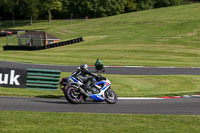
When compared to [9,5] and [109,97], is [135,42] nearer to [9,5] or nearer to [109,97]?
[109,97]

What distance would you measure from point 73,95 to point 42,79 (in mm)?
4464

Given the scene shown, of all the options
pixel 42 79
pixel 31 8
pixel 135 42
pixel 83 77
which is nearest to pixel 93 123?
pixel 83 77

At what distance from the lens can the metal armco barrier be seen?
1783cm

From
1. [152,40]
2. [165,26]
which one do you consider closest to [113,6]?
[165,26]

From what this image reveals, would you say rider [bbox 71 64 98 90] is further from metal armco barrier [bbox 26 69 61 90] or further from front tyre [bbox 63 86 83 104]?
metal armco barrier [bbox 26 69 61 90]

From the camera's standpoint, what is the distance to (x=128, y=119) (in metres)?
11.0

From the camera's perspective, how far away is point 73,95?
45.3 ft

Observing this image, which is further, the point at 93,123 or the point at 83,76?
the point at 83,76

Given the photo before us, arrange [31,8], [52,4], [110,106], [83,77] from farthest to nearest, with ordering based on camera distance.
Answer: [31,8], [52,4], [83,77], [110,106]

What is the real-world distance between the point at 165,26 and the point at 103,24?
19015mm

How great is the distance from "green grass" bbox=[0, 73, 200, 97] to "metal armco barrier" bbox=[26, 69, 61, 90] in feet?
1.13

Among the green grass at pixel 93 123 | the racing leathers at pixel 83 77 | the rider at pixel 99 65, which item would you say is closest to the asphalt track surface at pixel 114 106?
the racing leathers at pixel 83 77

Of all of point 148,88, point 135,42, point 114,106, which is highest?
point 114,106

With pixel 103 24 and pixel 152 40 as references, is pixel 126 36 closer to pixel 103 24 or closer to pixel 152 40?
pixel 152 40
